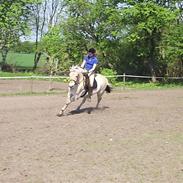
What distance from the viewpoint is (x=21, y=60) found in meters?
74.6

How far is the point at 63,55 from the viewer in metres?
40.8

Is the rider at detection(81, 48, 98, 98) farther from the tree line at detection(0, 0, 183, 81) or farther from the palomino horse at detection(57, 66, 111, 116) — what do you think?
the tree line at detection(0, 0, 183, 81)

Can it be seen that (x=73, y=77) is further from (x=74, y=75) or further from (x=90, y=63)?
(x=90, y=63)

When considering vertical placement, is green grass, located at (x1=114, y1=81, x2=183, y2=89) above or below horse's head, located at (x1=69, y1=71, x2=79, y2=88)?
below

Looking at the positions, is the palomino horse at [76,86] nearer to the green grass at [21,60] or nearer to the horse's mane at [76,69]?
the horse's mane at [76,69]

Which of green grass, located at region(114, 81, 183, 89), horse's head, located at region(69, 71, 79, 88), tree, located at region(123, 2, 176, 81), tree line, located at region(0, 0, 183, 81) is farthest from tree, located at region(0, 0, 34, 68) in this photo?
horse's head, located at region(69, 71, 79, 88)

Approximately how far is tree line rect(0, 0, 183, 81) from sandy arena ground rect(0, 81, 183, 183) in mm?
20307

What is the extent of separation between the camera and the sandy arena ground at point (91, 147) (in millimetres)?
6730

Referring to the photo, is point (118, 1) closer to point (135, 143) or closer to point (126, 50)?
point (126, 50)

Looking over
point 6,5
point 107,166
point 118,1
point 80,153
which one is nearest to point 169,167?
point 107,166

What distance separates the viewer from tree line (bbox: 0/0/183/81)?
1355 inches

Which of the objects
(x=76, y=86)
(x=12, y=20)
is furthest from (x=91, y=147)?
(x=12, y=20)

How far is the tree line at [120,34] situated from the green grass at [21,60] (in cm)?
1668

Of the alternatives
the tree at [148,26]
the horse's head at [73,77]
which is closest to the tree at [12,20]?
the tree at [148,26]
